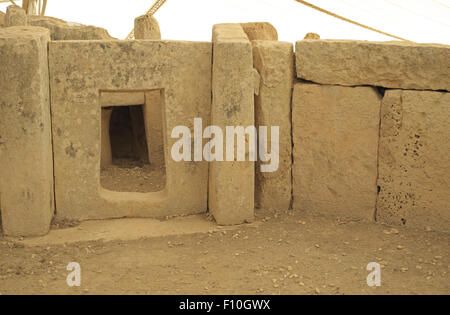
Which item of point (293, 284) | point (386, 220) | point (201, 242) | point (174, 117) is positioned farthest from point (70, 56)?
point (386, 220)

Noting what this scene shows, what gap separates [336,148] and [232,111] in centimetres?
99

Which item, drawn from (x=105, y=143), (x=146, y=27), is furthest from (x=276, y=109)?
(x=146, y=27)

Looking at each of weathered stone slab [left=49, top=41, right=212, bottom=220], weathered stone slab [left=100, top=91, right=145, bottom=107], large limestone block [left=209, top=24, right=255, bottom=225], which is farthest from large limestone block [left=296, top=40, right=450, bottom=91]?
weathered stone slab [left=100, top=91, right=145, bottom=107]

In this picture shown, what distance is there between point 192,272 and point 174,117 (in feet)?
4.70

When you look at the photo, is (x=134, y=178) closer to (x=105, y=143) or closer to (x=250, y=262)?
(x=105, y=143)

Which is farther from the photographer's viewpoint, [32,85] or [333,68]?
[333,68]

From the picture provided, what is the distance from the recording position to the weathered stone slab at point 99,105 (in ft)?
13.5

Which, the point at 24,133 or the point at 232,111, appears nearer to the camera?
the point at 24,133

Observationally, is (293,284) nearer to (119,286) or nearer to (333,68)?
(119,286)

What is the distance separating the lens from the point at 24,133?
3.86m

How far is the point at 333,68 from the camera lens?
14.0 feet

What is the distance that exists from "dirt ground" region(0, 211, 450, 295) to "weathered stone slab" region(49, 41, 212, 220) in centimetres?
50

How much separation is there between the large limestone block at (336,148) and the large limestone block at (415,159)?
106 mm

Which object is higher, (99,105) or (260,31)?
(260,31)
